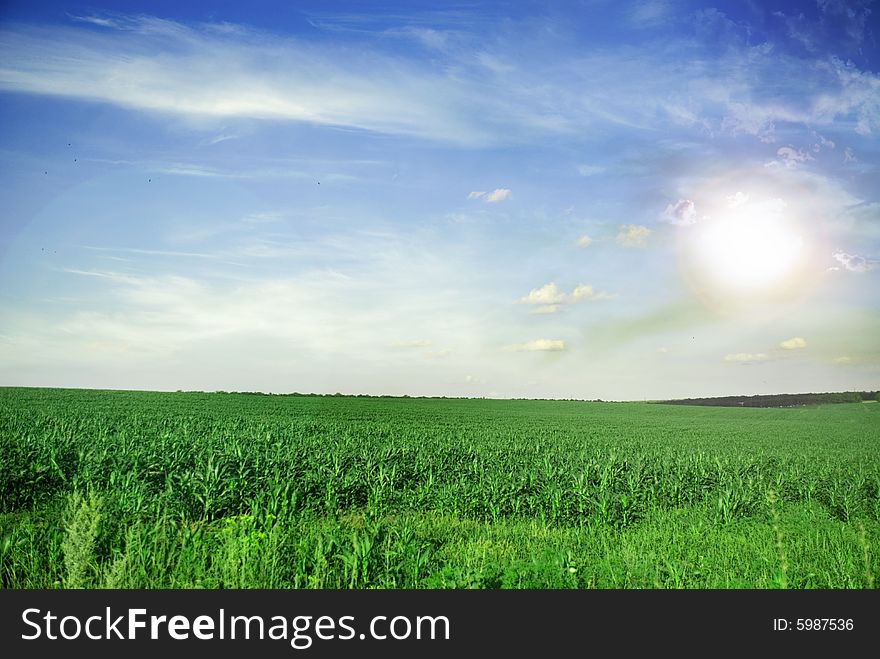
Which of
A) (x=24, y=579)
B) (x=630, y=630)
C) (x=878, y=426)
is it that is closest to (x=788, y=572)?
(x=630, y=630)

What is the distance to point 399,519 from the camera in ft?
37.7

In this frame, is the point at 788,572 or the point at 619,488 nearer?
the point at 788,572

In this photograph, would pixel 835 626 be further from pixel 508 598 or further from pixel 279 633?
pixel 279 633

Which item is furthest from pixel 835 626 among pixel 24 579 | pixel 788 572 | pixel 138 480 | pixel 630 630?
pixel 138 480

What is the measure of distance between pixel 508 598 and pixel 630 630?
90 cm

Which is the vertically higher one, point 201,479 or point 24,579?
point 201,479

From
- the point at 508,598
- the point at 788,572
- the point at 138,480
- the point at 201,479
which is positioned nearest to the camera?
the point at 508,598

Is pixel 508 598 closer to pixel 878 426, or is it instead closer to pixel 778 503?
pixel 778 503

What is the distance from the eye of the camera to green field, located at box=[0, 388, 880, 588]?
693 cm

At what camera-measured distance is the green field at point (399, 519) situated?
693 cm

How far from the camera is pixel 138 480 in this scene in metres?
12.8

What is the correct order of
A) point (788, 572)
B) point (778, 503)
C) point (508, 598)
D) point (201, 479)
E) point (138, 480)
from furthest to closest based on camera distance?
point (778, 503), point (138, 480), point (201, 479), point (788, 572), point (508, 598)

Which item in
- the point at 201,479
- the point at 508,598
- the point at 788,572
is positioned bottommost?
the point at 788,572

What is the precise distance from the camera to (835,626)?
464 centimetres
